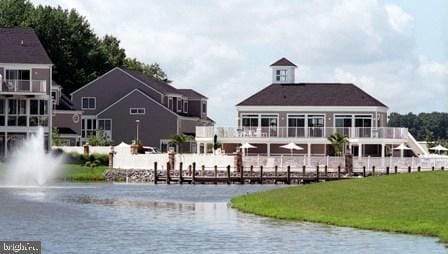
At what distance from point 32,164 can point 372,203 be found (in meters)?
46.0

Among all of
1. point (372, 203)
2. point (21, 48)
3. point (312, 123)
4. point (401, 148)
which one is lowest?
point (372, 203)

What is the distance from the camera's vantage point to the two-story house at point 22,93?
334 feet

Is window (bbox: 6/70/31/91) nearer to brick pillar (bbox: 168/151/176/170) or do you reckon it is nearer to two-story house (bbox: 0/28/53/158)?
two-story house (bbox: 0/28/53/158)

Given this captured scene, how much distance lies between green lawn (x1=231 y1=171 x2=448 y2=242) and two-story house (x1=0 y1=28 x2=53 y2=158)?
45058 mm

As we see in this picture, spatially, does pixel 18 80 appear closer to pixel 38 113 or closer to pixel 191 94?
pixel 38 113

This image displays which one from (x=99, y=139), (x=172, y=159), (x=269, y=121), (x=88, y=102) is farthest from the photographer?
(x=88, y=102)

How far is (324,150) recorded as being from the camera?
10675 cm

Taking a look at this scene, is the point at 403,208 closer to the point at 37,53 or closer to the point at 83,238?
the point at 83,238

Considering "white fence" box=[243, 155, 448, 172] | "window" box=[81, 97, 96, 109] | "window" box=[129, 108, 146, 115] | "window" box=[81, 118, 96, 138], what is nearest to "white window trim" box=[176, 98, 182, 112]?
"window" box=[129, 108, 146, 115]

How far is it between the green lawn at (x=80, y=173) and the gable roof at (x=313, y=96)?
749 inches

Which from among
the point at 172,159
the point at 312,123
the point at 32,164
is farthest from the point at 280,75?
the point at 32,164

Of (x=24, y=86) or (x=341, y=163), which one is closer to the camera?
(x=341, y=163)

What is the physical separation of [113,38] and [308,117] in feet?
169

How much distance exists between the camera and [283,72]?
11575cm
